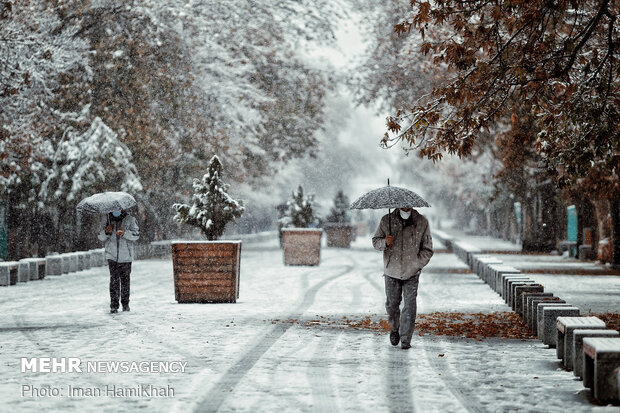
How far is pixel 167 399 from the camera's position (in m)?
8.63

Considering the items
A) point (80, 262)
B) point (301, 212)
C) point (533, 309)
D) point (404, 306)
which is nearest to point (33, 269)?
point (80, 262)

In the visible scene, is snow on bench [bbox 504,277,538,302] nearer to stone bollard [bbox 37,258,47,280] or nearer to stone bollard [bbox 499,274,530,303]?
stone bollard [bbox 499,274,530,303]

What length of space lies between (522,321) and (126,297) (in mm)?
5953

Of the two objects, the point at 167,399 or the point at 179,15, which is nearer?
the point at 167,399

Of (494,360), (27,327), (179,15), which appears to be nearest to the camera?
(494,360)

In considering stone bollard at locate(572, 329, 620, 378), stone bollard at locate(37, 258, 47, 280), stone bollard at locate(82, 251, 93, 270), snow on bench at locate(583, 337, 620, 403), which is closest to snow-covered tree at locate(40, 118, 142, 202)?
stone bollard at locate(82, 251, 93, 270)

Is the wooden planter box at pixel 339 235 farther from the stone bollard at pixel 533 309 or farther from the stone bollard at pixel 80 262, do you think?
the stone bollard at pixel 533 309

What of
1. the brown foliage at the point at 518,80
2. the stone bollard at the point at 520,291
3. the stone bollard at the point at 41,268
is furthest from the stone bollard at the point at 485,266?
the stone bollard at the point at 41,268

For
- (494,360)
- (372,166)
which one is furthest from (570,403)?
(372,166)

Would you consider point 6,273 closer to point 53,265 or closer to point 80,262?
point 53,265

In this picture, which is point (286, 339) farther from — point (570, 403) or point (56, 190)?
point (56, 190)

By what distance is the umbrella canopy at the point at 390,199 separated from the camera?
12141 mm

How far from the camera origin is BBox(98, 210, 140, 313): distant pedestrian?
16.3 metres

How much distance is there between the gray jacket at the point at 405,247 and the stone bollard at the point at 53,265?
54.2 ft
